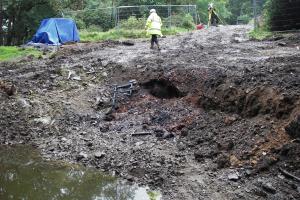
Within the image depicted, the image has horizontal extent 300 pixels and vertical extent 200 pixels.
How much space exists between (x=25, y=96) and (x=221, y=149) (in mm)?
6000

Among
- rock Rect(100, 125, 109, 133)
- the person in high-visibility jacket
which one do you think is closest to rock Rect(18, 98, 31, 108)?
rock Rect(100, 125, 109, 133)

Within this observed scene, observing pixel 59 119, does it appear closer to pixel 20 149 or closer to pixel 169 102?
pixel 20 149

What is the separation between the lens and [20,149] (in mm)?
9586

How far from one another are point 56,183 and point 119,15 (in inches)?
794

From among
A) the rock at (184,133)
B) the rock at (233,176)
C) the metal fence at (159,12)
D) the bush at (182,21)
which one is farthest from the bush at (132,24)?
the rock at (233,176)

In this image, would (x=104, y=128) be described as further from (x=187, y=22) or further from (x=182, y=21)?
(x=187, y=22)

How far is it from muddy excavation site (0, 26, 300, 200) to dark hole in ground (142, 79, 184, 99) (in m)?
0.03

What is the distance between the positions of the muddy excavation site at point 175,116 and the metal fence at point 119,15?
1144cm

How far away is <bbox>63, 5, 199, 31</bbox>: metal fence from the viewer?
27.0 meters

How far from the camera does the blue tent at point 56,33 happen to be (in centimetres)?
2137

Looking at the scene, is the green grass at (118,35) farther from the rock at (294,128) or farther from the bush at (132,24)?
the rock at (294,128)

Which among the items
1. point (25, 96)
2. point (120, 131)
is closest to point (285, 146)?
point (120, 131)

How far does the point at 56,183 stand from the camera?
25.7 feet

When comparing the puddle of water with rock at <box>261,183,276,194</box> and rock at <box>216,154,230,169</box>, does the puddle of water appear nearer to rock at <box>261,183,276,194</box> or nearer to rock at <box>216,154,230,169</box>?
rock at <box>216,154,230,169</box>
